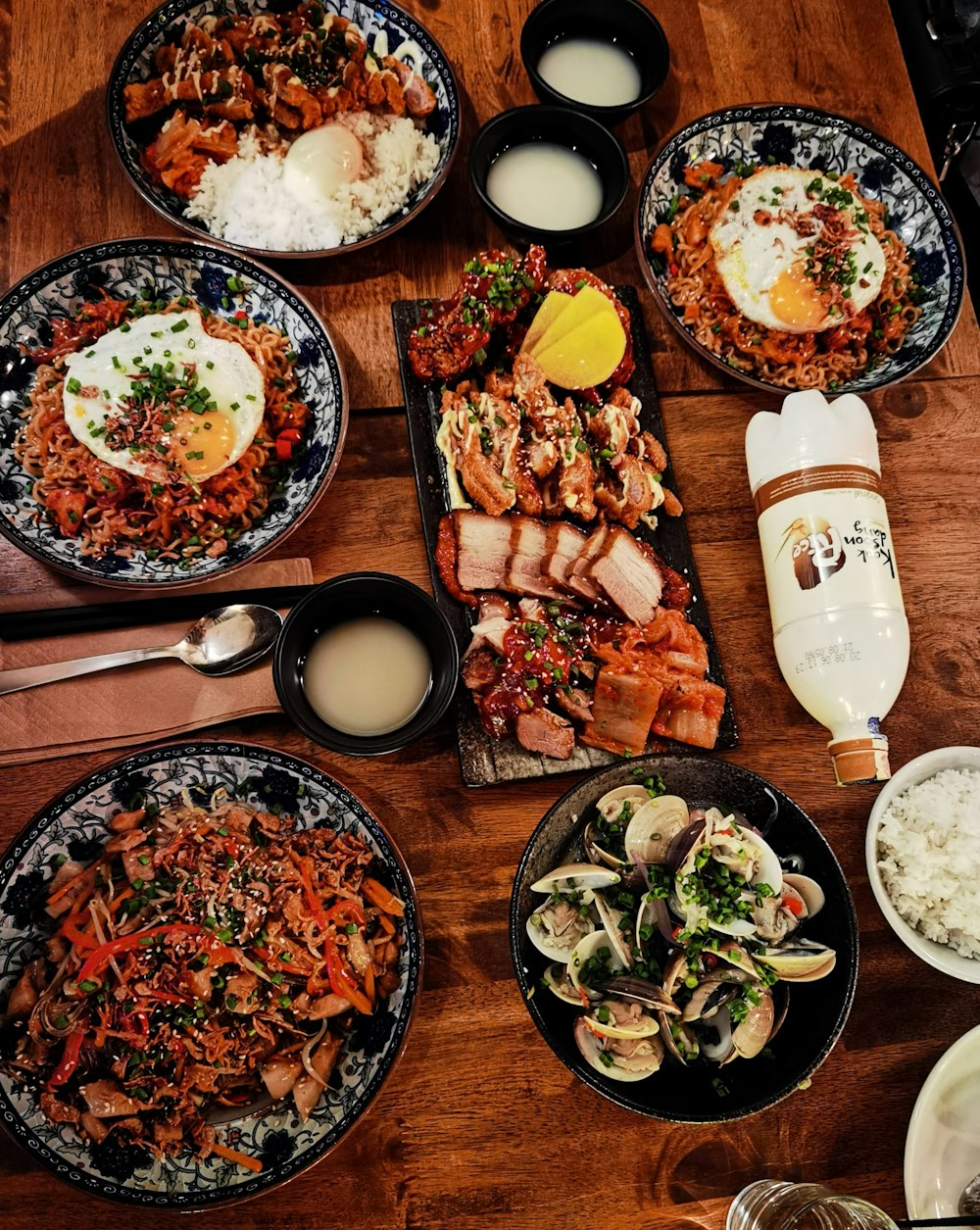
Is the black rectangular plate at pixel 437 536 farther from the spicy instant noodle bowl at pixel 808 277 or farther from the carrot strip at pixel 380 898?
the carrot strip at pixel 380 898

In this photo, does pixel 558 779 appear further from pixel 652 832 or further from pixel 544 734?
pixel 652 832

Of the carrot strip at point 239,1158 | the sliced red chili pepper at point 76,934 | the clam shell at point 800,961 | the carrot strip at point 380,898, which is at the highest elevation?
the sliced red chili pepper at point 76,934

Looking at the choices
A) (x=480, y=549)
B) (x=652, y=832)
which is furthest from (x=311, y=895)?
(x=480, y=549)

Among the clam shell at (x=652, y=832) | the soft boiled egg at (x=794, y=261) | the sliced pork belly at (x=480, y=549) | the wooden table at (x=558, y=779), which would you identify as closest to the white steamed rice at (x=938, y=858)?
the wooden table at (x=558, y=779)

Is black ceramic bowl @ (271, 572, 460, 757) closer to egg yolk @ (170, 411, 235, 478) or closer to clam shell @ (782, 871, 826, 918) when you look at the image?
egg yolk @ (170, 411, 235, 478)

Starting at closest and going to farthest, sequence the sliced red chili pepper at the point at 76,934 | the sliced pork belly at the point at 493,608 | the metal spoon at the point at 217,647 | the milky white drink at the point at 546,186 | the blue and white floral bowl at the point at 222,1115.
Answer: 1. the blue and white floral bowl at the point at 222,1115
2. the sliced red chili pepper at the point at 76,934
3. the metal spoon at the point at 217,647
4. the sliced pork belly at the point at 493,608
5. the milky white drink at the point at 546,186

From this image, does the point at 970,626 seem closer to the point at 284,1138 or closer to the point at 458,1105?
the point at 458,1105

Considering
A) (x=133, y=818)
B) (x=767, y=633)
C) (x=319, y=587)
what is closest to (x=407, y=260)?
(x=319, y=587)
